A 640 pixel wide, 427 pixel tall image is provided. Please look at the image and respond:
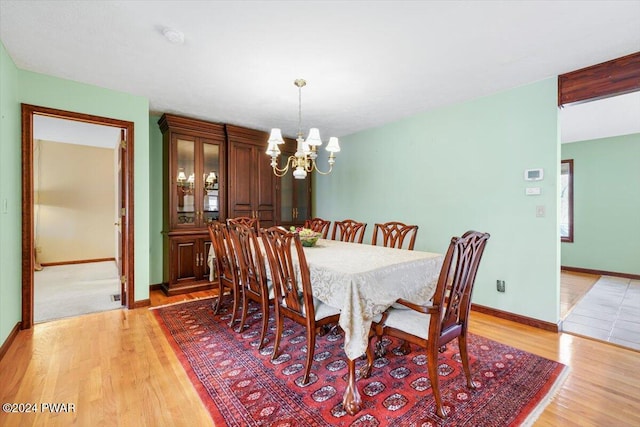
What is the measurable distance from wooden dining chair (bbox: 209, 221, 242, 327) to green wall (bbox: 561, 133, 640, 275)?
6019mm

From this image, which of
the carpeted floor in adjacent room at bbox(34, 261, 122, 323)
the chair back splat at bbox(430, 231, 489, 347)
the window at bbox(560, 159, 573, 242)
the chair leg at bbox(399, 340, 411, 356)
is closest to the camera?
the chair back splat at bbox(430, 231, 489, 347)

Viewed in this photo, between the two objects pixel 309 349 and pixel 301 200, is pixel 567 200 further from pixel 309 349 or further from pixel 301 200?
pixel 309 349

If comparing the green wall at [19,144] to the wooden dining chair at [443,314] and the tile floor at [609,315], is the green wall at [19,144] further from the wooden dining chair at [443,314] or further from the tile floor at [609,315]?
the tile floor at [609,315]

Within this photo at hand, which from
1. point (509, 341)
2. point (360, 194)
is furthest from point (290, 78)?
point (509, 341)

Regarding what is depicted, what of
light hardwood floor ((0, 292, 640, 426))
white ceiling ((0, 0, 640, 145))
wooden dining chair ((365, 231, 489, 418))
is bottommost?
light hardwood floor ((0, 292, 640, 426))

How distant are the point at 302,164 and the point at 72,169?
592 cm

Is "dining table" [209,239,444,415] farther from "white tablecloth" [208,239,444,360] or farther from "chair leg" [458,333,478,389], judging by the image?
"chair leg" [458,333,478,389]

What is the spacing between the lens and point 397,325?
171cm

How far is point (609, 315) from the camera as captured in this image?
3.09 meters

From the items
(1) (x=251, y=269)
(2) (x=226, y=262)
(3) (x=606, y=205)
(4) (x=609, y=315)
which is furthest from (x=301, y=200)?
(3) (x=606, y=205)

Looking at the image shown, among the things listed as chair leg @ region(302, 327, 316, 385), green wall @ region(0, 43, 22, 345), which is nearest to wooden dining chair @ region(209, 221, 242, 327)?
chair leg @ region(302, 327, 316, 385)

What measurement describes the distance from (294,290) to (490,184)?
256cm

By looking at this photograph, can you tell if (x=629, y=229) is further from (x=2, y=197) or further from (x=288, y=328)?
(x=2, y=197)

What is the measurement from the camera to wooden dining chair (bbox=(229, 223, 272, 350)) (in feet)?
7.54
